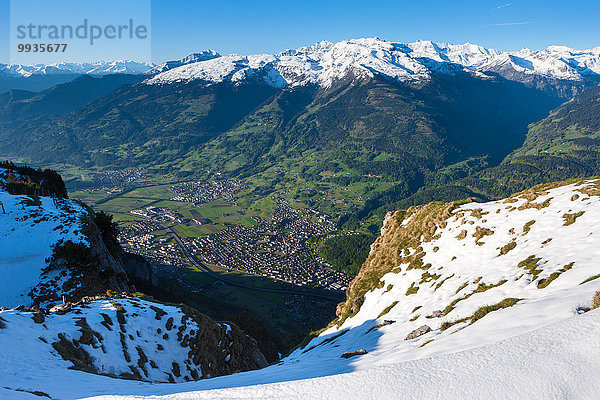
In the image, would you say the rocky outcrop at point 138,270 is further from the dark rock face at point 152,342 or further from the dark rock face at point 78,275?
the dark rock face at point 152,342

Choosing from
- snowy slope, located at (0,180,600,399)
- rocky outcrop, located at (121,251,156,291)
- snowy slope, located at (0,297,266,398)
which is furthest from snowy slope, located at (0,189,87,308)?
snowy slope, located at (0,180,600,399)

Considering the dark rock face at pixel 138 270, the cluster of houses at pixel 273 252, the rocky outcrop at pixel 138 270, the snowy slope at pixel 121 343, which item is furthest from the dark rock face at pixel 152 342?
the cluster of houses at pixel 273 252

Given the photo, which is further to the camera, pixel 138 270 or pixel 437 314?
pixel 138 270

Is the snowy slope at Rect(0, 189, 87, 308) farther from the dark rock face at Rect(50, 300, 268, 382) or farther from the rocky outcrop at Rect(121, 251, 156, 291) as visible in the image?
the rocky outcrop at Rect(121, 251, 156, 291)

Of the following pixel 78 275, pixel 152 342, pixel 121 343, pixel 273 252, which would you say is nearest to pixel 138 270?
pixel 78 275

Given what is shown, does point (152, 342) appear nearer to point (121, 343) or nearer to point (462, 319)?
point (121, 343)
